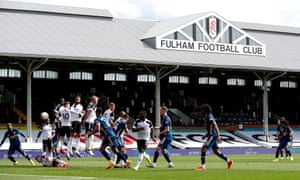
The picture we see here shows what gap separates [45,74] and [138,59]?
34.7 feet

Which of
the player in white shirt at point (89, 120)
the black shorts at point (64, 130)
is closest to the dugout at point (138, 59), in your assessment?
the player in white shirt at point (89, 120)

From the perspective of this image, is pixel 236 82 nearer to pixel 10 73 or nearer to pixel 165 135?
pixel 10 73

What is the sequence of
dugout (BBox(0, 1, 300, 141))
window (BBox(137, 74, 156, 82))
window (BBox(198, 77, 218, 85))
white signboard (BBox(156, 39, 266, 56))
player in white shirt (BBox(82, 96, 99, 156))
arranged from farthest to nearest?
window (BBox(198, 77, 218, 85))
window (BBox(137, 74, 156, 82))
white signboard (BBox(156, 39, 266, 56))
dugout (BBox(0, 1, 300, 141))
player in white shirt (BBox(82, 96, 99, 156))

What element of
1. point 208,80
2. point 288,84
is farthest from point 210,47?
point 288,84

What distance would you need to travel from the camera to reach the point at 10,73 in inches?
1970

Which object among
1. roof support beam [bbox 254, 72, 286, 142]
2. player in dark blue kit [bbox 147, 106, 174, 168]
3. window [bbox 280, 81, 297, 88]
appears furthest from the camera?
window [bbox 280, 81, 297, 88]

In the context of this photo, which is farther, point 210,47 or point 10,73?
point 10,73

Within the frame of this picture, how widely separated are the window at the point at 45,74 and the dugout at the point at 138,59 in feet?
0.24

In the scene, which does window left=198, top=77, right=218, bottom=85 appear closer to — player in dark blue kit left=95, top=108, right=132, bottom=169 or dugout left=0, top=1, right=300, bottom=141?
dugout left=0, top=1, right=300, bottom=141

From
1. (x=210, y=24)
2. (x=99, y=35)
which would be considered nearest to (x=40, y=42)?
(x=99, y=35)

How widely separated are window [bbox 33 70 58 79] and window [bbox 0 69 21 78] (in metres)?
1.21

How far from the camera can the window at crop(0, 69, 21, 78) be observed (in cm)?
4962

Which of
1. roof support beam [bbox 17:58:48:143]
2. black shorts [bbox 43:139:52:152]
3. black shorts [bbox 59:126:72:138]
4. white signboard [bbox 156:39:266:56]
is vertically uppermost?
white signboard [bbox 156:39:266:56]

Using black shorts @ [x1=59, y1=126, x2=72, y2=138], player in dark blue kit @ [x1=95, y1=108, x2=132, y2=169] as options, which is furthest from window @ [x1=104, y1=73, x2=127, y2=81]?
player in dark blue kit @ [x1=95, y1=108, x2=132, y2=169]
